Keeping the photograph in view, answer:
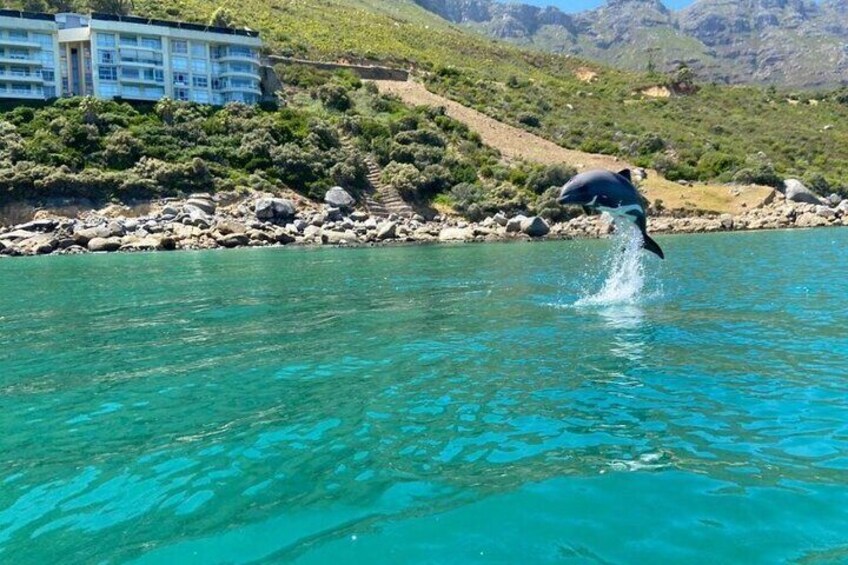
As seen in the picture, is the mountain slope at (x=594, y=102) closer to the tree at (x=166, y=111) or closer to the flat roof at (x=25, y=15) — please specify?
the tree at (x=166, y=111)

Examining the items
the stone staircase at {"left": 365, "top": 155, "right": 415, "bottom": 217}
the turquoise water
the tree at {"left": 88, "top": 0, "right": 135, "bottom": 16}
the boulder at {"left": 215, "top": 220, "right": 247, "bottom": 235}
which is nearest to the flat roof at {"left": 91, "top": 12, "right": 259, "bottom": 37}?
the tree at {"left": 88, "top": 0, "right": 135, "bottom": 16}

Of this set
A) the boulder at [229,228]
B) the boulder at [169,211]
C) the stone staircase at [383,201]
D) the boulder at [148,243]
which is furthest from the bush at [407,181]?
the boulder at [148,243]

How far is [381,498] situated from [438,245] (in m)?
33.0

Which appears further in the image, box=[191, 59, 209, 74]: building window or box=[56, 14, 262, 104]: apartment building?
box=[191, 59, 209, 74]: building window

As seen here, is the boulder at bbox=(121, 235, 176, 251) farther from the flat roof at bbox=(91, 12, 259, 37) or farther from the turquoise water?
the flat roof at bbox=(91, 12, 259, 37)

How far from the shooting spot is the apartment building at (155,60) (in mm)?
64375

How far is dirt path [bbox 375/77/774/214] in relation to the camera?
5453 centimetres

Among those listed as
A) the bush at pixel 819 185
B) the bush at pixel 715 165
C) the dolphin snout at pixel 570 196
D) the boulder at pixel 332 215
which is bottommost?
the boulder at pixel 332 215

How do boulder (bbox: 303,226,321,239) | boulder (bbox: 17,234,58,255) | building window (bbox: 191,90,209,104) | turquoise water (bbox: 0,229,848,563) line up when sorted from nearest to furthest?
turquoise water (bbox: 0,229,848,563)
boulder (bbox: 17,234,58,255)
boulder (bbox: 303,226,321,239)
building window (bbox: 191,90,209,104)

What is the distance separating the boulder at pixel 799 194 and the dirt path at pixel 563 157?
5.09 feet

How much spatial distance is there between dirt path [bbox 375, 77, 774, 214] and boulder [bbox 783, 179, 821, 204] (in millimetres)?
1551

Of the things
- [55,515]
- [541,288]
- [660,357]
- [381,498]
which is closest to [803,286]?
[541,288]

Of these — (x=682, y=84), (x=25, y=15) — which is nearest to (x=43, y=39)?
(x=25, y=15)

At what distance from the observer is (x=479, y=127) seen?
7138 cm
